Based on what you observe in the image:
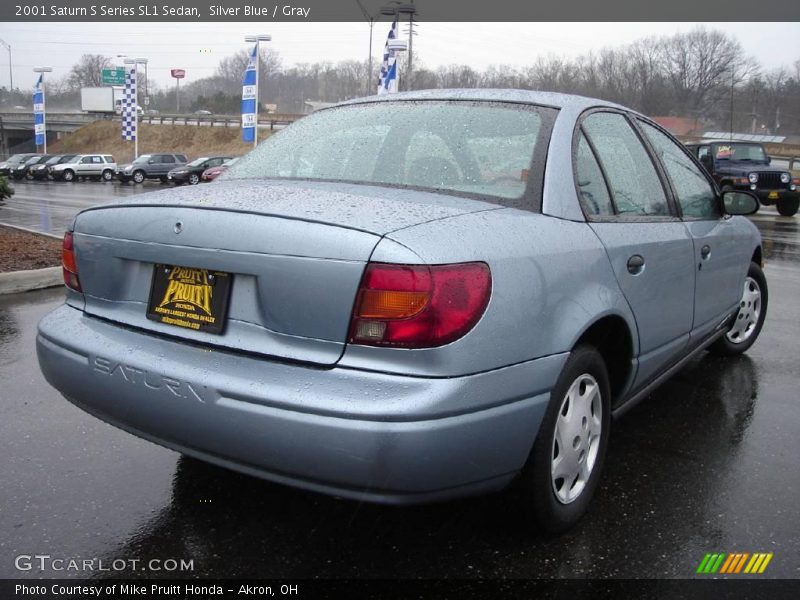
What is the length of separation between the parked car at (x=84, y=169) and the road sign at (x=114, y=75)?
38347 mm

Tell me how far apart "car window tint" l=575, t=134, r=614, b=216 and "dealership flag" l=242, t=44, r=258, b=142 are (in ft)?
108

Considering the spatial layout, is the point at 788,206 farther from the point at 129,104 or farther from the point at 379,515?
the point at 129,104

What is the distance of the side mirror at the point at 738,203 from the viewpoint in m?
4.16

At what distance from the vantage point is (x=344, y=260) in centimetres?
216

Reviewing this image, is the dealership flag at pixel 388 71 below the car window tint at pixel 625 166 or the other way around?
the other way around

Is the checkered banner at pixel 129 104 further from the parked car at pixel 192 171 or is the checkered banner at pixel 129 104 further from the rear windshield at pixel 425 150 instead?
the rear windshield at pixel 425 150

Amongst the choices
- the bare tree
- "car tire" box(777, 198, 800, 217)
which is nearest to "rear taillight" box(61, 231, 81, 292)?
"car tire" box(777, 198, 800, 217)

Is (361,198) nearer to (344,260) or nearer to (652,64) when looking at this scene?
(344,260)

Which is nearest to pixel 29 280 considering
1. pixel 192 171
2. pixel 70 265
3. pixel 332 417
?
pixel 70 265

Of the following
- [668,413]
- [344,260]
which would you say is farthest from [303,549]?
[668,413]

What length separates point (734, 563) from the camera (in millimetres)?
2553

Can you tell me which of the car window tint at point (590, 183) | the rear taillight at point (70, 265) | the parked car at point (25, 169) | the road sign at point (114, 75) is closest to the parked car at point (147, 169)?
the parked car at point (25, 169)

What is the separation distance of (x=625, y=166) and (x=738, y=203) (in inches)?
48.0

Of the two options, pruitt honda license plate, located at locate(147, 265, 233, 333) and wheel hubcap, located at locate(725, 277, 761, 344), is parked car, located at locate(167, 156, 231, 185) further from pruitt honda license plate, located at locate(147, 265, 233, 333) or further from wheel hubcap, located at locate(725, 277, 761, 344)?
pruitt honda license plate, located at locate(147, 265, 233, 333)
